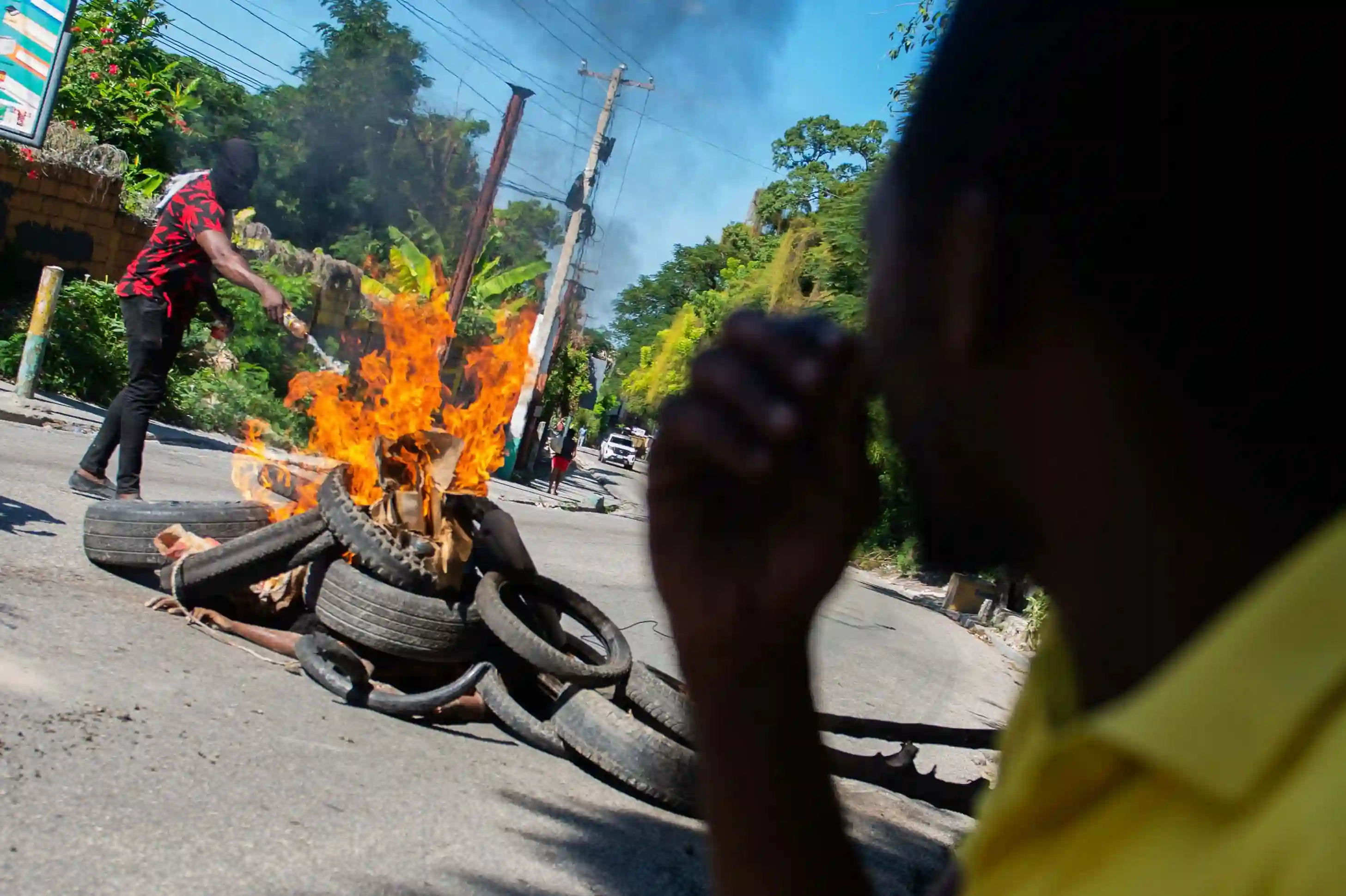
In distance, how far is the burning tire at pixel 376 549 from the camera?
18.1ft

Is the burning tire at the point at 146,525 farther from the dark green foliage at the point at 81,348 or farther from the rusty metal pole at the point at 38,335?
the dark green foliage at the point at 81,348

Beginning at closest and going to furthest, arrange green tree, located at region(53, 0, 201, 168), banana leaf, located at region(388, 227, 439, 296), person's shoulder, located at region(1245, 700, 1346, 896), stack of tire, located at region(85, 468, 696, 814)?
1. person's shoulder, located at region(1245, 700, 1346, 896)
2. stack of tire, located at region(85, 468, 696, 814)
3. green tree, located at region(53, 0, 201, 168)
4. banana leaf, located at region(388, 227, 439, 296)

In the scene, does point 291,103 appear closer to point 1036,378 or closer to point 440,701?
point 440,701

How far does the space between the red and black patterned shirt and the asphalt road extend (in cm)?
143

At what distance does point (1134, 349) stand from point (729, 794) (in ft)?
1.78

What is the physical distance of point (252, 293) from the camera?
20000 mm

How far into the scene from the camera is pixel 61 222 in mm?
17938

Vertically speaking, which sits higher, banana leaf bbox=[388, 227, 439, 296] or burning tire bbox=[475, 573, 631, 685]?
banana leaf bbox=[388, 227, 439, 296]

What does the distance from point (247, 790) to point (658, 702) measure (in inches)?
81.7

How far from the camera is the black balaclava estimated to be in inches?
285

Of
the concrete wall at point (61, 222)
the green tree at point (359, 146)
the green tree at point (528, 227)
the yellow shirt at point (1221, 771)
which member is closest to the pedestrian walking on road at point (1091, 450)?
the yellow shirt at point (1221, 771)

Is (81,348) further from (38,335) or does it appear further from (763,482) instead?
(763,482)

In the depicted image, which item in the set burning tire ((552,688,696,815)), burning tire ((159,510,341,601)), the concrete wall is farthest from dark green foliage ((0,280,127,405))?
burning tire ((552,688,696,815))

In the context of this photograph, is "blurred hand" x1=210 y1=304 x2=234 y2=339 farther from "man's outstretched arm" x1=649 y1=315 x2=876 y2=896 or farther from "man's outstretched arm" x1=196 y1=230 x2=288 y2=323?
"man's outstretched arm" x1=649 y1=315 x2=876 y2=896
